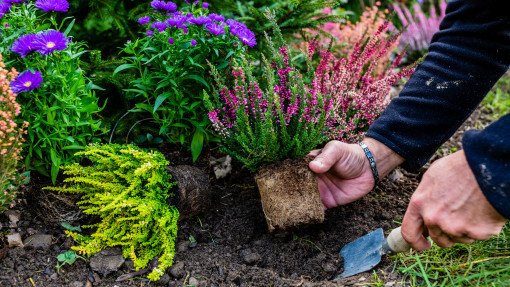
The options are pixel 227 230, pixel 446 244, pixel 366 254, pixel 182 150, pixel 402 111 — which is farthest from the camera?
pixel 182 150

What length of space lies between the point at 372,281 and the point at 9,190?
1.90 metres

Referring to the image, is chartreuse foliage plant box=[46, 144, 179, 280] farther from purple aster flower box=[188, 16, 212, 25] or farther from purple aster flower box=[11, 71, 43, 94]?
purple aster flower box=[188, 16, 212, 25]

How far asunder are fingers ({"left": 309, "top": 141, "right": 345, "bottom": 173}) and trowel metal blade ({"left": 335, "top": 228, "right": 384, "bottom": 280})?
1.46 ft

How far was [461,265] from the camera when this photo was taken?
1.81m

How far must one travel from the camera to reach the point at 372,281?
72.9 inches

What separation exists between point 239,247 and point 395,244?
85 centimetres

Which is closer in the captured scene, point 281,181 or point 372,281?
point 372,281

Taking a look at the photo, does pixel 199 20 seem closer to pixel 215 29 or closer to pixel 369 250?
pixel 215 29

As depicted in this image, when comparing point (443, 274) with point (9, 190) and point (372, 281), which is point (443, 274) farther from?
point (9, 190)

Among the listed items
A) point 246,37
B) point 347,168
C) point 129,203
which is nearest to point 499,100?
point 347,168

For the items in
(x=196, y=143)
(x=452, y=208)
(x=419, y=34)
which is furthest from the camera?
(x=419, y=34)

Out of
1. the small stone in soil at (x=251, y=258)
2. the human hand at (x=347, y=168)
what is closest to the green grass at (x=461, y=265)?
the human hand at (x=347, y=168)

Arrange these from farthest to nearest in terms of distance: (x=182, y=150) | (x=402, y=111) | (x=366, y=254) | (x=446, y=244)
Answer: (x=182, y=150) < (x=402, y=111) < (x=366, y=254) < (x=446, y=244)

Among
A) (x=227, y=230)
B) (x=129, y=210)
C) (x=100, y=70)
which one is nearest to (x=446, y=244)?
(x=227, y=230)
